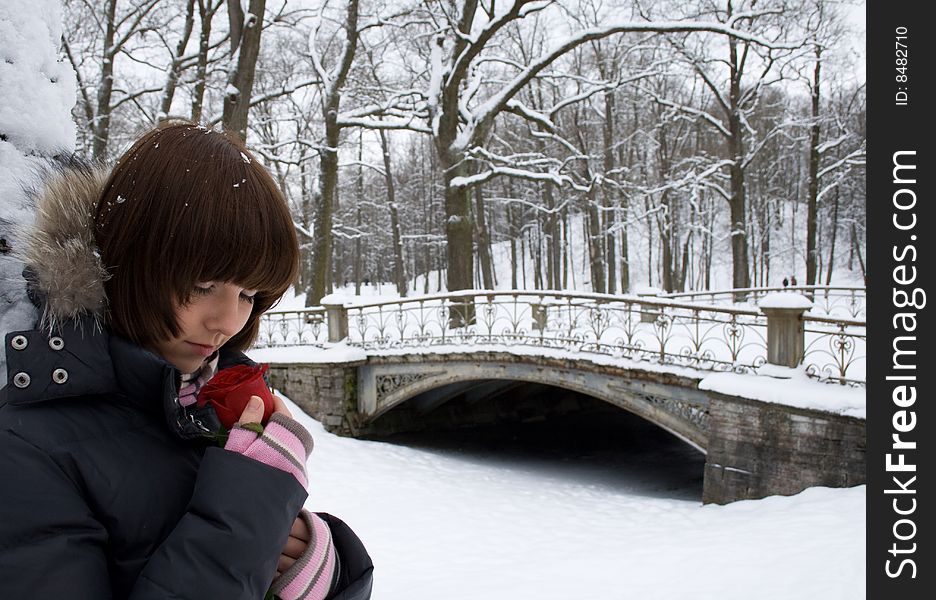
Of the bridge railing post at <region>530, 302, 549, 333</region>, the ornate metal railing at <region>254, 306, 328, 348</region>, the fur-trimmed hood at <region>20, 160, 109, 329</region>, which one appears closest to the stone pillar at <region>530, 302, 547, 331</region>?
the bridge railing post at <region>530, 302, 549, 333</region>

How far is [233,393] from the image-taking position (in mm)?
1196

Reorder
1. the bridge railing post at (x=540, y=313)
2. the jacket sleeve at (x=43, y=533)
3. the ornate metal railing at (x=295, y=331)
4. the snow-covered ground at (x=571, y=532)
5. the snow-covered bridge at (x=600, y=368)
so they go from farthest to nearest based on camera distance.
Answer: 1. the ornate metal railing at (x=295, y=331)
2. the bridge railing post at (x=540, y=313)
3. the snow-covered bridge at (x=600, y=368)
4. the snow-covered ground at (x=571, y=532)
5. the jacket sleeve at (x=43, y=533)

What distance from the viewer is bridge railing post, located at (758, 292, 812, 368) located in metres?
8.16

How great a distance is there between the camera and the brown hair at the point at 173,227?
1.08m

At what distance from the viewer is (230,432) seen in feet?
3.67

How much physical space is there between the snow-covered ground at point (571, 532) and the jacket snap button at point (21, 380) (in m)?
4.93

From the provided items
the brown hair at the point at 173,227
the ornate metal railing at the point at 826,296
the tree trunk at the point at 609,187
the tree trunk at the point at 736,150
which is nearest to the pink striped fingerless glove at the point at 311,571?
the brown hair at the point at 173,227

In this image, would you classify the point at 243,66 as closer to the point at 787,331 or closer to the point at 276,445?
the point at 787,331

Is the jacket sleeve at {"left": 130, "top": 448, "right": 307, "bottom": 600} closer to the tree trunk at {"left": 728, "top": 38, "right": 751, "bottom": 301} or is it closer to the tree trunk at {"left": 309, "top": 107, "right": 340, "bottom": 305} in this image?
the tree trunk at {"left": 309, "top": 107, "right": 340, "bottom": 305}

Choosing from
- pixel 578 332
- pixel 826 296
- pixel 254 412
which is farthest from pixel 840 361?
pixel 254 412

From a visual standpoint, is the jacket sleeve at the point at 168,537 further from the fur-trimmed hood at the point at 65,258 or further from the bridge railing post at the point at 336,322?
the bridge railing post at the point at 336,322

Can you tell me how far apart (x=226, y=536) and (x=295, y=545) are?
0.26 meters

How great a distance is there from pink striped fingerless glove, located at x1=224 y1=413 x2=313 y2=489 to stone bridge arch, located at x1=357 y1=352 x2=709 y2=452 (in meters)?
8.35
